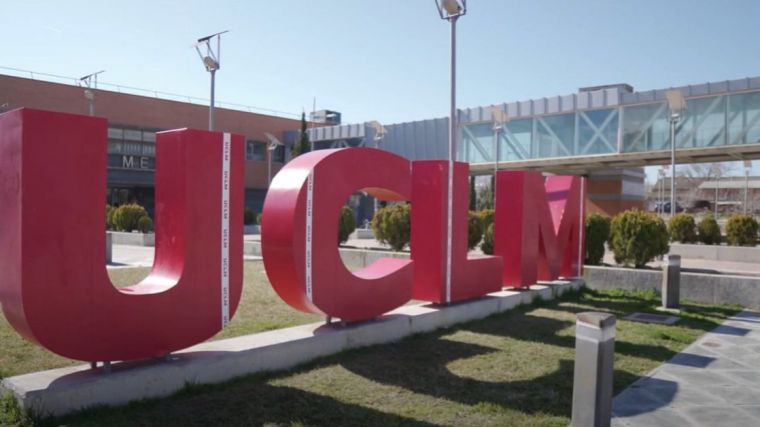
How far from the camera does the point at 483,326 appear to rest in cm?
945

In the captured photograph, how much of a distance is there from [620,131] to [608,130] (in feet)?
2.21

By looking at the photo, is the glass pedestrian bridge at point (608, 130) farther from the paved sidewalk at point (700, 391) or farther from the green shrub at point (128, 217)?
the paved sidewalk at point (700, 391)

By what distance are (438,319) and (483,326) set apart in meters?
0.83

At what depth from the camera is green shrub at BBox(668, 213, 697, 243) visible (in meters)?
22.4

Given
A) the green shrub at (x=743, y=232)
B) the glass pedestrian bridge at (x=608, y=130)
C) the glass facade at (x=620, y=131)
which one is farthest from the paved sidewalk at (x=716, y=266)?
the glass facade at (x=620, y=131)

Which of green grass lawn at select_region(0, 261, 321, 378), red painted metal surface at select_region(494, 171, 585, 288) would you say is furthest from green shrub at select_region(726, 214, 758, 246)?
green grass lawn at select_region(0, 261, 321, 378)

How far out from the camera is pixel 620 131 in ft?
103

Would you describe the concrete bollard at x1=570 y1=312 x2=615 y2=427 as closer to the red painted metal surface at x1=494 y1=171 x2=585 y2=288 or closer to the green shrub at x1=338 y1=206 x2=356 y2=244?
the red painted metal surface at x1=494 y1=171 x2=585 y2=288

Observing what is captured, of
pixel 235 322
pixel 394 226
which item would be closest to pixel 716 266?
pixel 394 226

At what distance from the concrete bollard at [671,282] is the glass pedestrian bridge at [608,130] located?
18.4 metres

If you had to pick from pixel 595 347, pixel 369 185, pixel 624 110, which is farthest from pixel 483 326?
pixel 624 110

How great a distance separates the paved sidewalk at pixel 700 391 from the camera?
549 centimetres

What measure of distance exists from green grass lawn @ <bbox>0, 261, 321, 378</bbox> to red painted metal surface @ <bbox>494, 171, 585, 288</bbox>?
154 inches

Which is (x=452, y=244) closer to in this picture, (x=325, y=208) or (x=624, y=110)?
(x=325, y=208)
